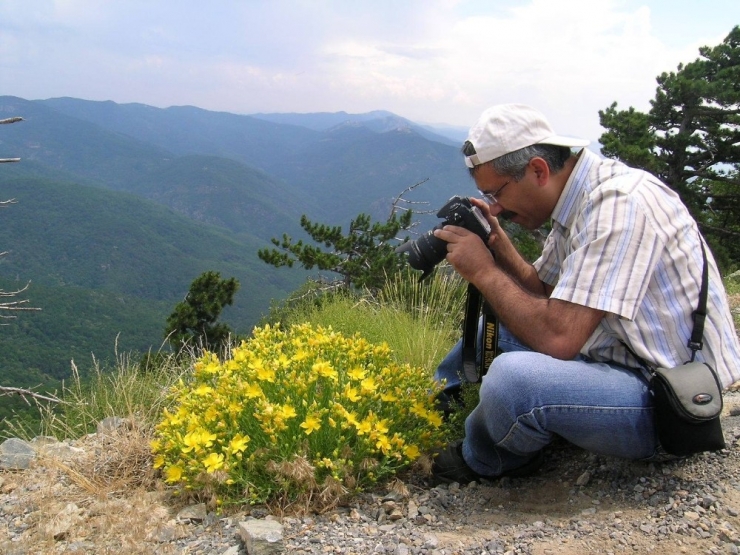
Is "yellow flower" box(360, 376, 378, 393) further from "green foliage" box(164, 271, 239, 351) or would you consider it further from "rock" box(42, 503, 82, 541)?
"green foliage" box(164, 271, 239, 351)

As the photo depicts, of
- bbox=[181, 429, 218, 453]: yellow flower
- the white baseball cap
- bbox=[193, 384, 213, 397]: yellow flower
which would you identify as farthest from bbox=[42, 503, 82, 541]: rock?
the white baseball cap

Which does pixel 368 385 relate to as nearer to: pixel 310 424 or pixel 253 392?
pixel 310 424

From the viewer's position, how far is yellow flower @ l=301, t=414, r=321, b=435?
6.89 feet

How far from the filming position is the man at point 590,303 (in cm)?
184

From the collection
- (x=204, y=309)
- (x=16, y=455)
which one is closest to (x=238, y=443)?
(x=16, y=455)

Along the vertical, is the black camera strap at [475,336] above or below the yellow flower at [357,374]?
above

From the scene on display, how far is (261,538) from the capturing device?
1.87 meters

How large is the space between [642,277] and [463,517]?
3.56ft

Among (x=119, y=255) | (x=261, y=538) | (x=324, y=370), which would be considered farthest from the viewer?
(x=119, y=255)

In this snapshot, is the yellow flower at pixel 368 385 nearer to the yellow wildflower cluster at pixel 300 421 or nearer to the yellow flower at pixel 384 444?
the yellow wildflower cluster at pixel 300 421

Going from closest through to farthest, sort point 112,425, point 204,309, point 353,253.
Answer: point 112,425 → point 353,253 → point 204,309

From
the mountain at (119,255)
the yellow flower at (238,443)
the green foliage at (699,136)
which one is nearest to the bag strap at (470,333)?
the yellow flower at (238,443)

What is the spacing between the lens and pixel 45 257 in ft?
420

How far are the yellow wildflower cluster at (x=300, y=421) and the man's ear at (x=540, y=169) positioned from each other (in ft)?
3.35
